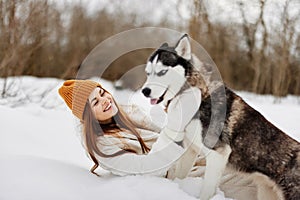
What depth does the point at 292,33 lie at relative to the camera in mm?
9422

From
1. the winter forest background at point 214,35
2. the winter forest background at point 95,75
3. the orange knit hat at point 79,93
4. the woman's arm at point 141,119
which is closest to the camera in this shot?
the winter forest background at point 95,75

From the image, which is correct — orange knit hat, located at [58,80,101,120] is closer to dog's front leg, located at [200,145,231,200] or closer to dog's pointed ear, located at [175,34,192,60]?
dog's pointed ear, located at [175,34,192,60]

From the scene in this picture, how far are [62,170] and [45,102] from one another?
4120 millimetres

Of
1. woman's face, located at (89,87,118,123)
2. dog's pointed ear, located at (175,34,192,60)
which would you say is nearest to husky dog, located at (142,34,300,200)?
dog's pointed ear, located at (175,34,192,60)

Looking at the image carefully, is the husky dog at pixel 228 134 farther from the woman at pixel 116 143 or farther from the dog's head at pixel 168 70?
the woman at pixel 116 143

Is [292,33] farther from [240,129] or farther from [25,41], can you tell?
[240,129]

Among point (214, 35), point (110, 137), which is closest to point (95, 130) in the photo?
point (110, 137)

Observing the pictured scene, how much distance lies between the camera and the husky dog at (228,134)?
224cm

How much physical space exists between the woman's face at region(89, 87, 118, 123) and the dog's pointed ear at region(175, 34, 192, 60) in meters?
0.58

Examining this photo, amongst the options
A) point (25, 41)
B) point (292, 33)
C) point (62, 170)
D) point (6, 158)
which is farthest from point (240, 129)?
point (292, 33)

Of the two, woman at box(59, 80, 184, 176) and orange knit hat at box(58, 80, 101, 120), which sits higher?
orange knit hat at box(58, 80, 101, 120)

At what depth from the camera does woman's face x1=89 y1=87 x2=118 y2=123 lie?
246 centimetres

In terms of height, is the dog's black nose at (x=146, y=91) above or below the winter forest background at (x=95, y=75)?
above

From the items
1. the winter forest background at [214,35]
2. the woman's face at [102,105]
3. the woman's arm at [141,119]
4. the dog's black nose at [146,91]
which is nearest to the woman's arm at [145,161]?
the woman's face at [102,105]
